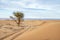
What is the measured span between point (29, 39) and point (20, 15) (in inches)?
1503

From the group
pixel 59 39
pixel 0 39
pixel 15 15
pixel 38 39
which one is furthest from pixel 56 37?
pixel 15 15

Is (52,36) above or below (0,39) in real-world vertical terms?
above

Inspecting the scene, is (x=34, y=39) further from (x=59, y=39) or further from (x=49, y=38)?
(x=59, y=39)

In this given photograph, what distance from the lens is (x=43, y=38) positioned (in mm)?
12062

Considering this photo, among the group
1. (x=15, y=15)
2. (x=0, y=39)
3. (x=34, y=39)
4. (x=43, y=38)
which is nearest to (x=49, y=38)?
(x=43, y=38)

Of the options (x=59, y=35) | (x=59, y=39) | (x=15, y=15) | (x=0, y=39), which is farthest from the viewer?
(x=15, y=15)

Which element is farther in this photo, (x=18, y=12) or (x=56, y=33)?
(x=18, y=12)

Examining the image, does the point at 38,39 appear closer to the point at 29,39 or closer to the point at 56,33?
→ the point at 29,39

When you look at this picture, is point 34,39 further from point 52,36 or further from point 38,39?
point 52,36

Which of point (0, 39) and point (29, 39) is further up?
point (29, 39)

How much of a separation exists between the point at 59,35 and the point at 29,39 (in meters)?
2.57

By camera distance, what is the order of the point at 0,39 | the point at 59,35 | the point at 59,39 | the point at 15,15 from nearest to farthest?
the point at 59,39 < the point at 59,35 < the point at 0,39 < the point at 15,15

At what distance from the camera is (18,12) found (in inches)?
2000

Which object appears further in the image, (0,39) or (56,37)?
(0,39)
